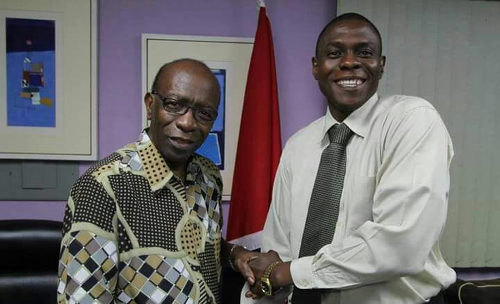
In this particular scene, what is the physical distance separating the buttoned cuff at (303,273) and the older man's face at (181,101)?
1.41ft

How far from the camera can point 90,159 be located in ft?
6.50

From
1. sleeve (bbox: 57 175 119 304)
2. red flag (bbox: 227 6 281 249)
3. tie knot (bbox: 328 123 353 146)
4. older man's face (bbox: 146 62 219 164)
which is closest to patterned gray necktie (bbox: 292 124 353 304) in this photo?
tie knot (bbox: 328 123 353 146)

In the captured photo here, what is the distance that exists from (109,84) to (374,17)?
54.6 inches

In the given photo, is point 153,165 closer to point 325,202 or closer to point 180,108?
point 180,108

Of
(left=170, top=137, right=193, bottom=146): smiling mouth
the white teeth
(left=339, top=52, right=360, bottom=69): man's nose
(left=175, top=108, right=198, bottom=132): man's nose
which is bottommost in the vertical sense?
(left=170, top=137, right=193, bottom=146): smiling mouth

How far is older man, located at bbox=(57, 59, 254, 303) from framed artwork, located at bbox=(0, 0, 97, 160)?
1044 mm

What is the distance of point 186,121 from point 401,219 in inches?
23.0

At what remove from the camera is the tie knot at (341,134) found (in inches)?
47.1

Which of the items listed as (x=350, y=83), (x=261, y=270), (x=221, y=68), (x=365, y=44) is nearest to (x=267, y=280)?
(x=261, y=270)

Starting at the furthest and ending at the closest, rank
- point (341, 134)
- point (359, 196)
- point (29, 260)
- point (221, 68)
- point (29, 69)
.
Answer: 1. point (221, 68)
2. point (29, 69)
3. point (29, 260)
4. point (341, 134)
5. point (359, 196)

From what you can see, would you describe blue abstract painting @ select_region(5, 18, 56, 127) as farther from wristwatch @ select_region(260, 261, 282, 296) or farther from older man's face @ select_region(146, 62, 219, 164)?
wristwatch @ select_region(260, 261, 282, 296)

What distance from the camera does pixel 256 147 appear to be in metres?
1.94

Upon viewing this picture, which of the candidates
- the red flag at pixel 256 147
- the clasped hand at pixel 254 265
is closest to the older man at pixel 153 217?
the clasped hand at pixel 254 265

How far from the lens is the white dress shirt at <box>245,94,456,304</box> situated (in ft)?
3.10
